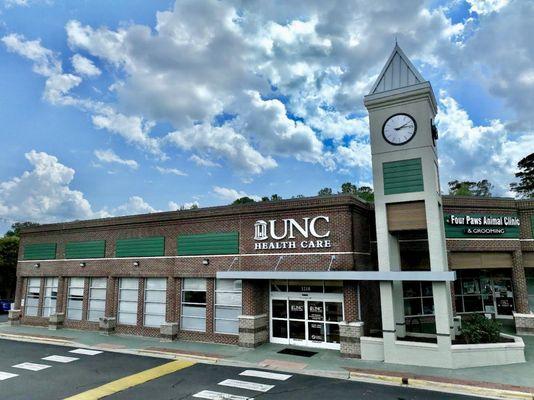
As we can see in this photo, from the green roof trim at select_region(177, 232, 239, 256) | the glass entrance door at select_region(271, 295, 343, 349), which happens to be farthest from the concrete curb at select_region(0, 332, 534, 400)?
the green roof trim at select_region(177, 232, 239, 256)

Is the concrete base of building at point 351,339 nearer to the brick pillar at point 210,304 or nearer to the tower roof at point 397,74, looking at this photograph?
the brick pillar at point 210,304

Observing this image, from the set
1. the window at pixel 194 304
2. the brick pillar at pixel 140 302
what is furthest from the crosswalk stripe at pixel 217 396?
the brick pillar at pixel 140 302

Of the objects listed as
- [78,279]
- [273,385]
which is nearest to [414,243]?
[273,385]

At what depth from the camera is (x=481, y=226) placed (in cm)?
2106

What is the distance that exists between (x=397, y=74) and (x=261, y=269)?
10.5 metres

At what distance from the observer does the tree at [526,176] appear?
65250mm

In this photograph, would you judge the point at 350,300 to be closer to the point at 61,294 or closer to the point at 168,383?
the point at 168,383

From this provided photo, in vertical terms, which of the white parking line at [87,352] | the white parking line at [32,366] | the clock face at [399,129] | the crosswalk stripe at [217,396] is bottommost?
the crosswalk stripe at [217,396]

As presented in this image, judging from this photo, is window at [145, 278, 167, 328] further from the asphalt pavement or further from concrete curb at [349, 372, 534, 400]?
concrete curb at [349, 372, 534, 400]

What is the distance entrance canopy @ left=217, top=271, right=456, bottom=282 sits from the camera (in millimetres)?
14180

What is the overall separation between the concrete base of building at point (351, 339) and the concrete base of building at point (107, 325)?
43.3 feet

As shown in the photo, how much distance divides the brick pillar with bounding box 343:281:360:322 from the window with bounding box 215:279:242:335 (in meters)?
5.30

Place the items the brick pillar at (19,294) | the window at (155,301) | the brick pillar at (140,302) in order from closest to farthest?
the window at (155,301)
the brick pillar at (140,302)
the brick pillar at (19,294)

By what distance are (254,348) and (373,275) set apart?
637 cm
